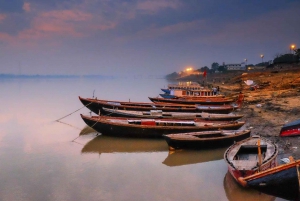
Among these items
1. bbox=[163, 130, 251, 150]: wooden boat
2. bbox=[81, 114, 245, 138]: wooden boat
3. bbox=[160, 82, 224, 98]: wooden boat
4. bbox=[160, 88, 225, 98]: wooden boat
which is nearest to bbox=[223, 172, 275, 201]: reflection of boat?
bbox=[163, 130, 251, 150]: wooden boat

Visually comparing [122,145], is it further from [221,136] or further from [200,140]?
[221,136]

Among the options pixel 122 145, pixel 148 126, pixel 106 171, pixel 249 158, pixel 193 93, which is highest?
pixel 193 93

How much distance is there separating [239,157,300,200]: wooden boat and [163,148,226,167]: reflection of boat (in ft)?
18.6

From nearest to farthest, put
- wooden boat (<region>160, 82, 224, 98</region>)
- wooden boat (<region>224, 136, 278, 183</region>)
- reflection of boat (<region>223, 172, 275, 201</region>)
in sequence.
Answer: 1. wooden boat (<region>224, 136, 278, 183</region>)
2. reflection of boat (<region>223, 172, 275, 201</region>)
3. wooden boat (<region>160, 82, 224, 98</region>)

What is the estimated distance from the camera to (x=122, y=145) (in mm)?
16297

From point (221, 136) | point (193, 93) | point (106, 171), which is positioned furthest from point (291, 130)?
point (193, 93)

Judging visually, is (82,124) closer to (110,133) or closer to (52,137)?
(52,137)

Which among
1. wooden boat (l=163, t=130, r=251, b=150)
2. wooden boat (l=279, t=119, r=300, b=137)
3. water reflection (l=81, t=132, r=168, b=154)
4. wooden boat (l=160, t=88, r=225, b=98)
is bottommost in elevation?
water reflection (l=81, t=132, r=168, b=154)

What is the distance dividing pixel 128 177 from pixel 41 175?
3.88 meters

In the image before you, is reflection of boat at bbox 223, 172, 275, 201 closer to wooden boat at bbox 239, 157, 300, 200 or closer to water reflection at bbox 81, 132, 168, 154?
wooden boat at bbox 239, 157, 300, 200

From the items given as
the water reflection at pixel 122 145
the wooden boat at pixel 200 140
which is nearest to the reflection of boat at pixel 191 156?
the wooden boat at pixel 200 140

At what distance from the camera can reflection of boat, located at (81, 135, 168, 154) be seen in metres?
15.6

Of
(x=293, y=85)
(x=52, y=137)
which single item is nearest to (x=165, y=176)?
(x=52, y=137)

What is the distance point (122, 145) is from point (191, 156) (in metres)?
4.44
